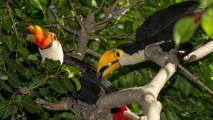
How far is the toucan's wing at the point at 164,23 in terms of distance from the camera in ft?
8.56

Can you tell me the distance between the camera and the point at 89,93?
10.0ft

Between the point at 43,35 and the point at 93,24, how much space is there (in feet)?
2.31

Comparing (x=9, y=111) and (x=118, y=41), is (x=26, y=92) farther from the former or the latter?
(x=118, y=41)

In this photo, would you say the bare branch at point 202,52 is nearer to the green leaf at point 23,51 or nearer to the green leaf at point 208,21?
the green leaf at point 23,51

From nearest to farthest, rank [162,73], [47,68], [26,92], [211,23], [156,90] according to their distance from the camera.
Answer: [211,23] < [156,90] < [162,73] < [47,68] < [26,92]

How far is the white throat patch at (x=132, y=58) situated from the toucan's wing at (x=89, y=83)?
0.72 feet

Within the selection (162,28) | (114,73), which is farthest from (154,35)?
(114,73)

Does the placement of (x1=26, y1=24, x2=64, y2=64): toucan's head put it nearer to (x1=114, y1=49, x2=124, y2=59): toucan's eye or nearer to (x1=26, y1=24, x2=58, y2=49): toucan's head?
(x1=26, y1=24, x2=58, y2=49): toucan's head

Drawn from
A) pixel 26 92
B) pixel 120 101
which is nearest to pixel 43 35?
pixel 26 92

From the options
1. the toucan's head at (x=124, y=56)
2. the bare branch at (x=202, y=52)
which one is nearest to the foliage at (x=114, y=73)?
the toucan's head at (x=124, y=56)

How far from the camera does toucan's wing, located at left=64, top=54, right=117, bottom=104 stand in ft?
9.49

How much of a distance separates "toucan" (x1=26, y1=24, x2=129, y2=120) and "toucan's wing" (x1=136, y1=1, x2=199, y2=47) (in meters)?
0.49

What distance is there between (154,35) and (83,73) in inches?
26.9

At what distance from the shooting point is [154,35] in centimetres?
275
